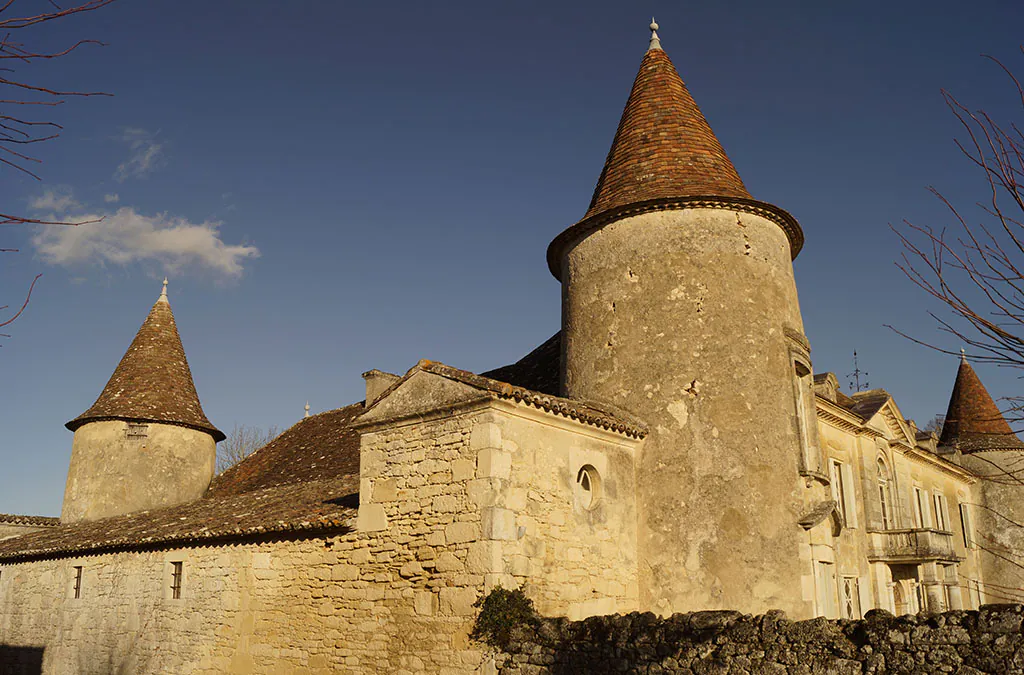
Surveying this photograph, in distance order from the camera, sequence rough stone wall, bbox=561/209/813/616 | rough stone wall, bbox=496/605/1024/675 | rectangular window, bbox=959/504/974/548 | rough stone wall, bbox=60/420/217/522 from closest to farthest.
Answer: rough stone wall, bbox=496/605/1024/675 → rough stone wall, bbox=561/209/813/616 → rough stone wall, bbox=60/420/217/522 → rectangular window, bbox=959/504/974/548

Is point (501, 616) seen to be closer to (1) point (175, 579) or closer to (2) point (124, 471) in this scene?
(1) point (175, 579)

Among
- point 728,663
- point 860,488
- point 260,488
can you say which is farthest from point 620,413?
point 260,488

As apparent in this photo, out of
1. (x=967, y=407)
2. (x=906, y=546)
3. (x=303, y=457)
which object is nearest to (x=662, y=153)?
(x=906, y=546)

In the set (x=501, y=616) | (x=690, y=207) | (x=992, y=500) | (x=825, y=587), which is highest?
(x=690, y=207)

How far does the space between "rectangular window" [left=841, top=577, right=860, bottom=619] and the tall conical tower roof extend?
6.33m

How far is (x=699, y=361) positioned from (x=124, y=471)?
15.4 m

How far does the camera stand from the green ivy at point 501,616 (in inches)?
356

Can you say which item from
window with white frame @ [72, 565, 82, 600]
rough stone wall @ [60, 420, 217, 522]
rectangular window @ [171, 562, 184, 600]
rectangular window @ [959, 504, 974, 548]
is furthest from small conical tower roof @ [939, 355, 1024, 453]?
window with white frame @ [72, 565, 82, 600]

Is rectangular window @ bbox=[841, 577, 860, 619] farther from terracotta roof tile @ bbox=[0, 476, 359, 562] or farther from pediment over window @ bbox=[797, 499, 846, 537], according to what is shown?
terracotta roof tile @ bbox=[0, 476, 359, 562]

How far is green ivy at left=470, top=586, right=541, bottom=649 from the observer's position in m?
9.05

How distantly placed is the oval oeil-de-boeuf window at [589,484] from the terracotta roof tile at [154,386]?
533 inches

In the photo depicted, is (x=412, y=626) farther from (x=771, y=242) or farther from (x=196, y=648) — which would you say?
(x=771, y=242)

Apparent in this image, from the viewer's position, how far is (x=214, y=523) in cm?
1397

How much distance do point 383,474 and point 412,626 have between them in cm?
212
